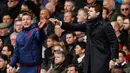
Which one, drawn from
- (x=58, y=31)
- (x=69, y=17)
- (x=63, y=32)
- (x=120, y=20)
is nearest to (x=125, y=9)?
(x=120, y=20)

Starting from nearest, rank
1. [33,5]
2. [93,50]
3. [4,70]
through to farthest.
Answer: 1. [93,50]
2. [4,70]
3. [33,5]

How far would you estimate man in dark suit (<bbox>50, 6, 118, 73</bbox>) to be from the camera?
10930 millimetres

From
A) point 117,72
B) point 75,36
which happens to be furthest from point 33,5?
point 117,72

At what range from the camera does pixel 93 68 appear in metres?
11.0

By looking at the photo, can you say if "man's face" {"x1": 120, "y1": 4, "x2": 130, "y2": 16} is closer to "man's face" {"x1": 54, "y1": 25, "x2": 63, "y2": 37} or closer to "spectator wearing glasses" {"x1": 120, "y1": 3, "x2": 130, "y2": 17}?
"spectator wearing glasses" {"x1": 120, "y1": 3, "x2": 130, "y2": 17}

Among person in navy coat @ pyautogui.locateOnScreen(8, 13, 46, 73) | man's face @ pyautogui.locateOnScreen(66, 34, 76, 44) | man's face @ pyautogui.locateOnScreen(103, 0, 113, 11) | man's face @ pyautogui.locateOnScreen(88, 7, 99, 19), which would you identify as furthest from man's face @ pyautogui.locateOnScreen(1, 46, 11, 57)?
man's face @ pyautogui.locateOnScreen(88, 7, 99, 19)

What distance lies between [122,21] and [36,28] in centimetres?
302

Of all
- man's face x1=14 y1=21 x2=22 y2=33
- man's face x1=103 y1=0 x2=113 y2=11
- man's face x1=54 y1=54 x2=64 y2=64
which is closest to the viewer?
man's face x1=54 y1=54 x2=64 y2=64

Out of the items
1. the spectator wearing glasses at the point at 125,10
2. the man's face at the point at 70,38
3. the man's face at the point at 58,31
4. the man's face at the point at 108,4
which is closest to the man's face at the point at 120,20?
the spectator wearing glasses at the point at 125,10

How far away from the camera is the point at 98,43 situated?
11.0m

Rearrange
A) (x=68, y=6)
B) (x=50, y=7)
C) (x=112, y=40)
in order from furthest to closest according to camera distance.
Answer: (x=50, y=7) → (x=68, y=6) → (x=112, y=40)

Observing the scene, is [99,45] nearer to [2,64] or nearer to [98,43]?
[98,43]

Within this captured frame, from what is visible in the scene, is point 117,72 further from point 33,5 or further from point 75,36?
point 33,5

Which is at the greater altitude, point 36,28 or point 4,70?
point 36,28
